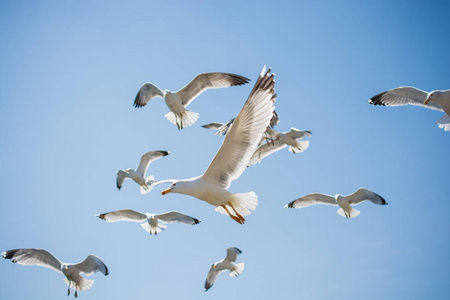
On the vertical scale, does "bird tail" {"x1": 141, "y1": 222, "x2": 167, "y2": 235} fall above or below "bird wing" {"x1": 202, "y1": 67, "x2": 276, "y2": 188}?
above

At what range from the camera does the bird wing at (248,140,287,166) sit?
11344mm

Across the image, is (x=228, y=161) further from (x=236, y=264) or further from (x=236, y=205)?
(x=236, y=264)

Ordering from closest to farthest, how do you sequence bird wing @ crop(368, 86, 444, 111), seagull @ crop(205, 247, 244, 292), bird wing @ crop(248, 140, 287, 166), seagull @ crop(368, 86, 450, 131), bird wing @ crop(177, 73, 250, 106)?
seagull @ crop(368, 86, 450, 131) → bird wing @ crop(368, 86, 444, 111) → bird wing @ crop(177, 73, 250, 106) → seagull @ crop(205, 247, 244, 292) → bird wing @ crop(248, 140, 287, 166)

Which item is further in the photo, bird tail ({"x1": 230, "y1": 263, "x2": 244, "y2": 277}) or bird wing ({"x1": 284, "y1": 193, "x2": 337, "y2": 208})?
bird wing ({"x1": 284, "y1": 193, "x2": 337, "y2": 208})

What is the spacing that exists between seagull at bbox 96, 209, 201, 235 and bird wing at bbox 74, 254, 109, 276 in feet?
7.38

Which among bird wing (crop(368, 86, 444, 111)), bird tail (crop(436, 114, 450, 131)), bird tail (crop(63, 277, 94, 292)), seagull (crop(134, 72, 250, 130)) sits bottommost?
bird tail (crop(63, 277, 94, 292))

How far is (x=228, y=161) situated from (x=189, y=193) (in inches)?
23.2

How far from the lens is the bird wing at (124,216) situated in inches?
471

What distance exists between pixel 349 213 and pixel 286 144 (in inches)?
89.0

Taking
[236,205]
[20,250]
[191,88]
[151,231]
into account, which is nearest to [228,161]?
[236,205]

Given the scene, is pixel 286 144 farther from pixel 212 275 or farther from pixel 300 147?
pixel 212 275

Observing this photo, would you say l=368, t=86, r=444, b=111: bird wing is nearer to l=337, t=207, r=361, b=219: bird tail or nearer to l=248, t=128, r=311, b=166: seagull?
l=248, t=128, r=311, b=166: seagull

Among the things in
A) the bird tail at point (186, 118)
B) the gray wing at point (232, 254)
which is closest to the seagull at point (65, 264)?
the gray wing at point (232, 254)

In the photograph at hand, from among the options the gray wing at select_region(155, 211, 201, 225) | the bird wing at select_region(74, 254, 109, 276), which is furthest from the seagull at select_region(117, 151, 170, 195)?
the bird wing at select_region(74, 254, 109, 276)
